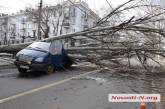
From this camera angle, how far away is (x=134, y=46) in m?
13.2

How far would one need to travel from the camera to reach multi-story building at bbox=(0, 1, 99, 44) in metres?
58.8

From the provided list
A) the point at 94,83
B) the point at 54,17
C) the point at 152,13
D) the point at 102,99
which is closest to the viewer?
the point at 102,99

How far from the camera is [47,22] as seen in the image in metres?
62.5

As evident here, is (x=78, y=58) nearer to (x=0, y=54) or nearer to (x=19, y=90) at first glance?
(x=0, y=54)

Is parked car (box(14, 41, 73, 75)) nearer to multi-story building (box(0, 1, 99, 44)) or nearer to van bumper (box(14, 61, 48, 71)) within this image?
van bumper (box(14, 61, 48, 71))

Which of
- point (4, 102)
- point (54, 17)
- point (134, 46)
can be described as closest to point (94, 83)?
point (134, 46)

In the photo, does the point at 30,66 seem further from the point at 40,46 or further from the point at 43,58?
the point at 40,46

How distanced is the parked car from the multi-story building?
53.5 ft

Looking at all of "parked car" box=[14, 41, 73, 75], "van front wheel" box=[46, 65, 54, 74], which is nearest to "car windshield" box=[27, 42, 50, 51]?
"parked car" box=[14, 41, 73, 75]

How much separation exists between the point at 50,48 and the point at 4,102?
8.98m

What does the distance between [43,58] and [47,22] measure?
47282 mm

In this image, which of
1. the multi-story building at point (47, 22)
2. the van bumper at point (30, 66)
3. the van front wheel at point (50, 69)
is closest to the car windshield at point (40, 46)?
the van front wheel at point (50, 69)

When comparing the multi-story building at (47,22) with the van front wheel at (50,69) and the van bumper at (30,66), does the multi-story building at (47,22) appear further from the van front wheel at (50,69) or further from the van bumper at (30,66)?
the van bumper at (30,66)

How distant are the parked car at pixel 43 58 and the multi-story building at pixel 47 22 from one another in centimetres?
1632
